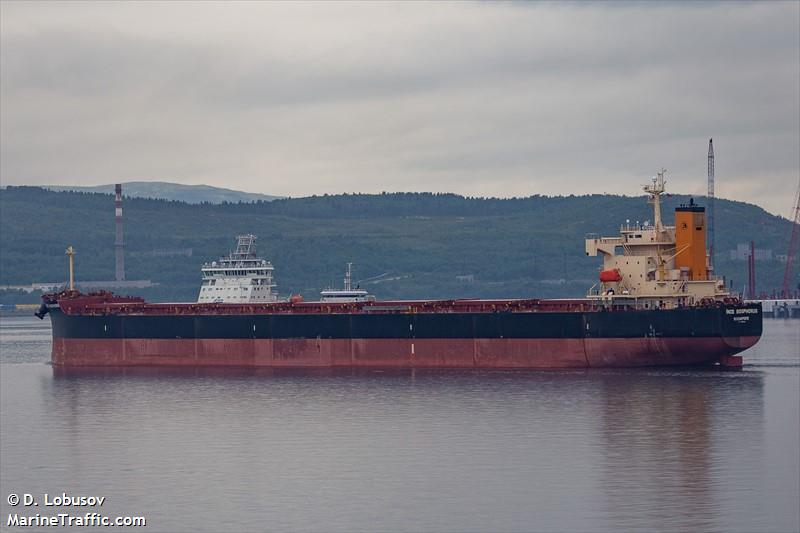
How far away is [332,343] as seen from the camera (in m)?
77.8

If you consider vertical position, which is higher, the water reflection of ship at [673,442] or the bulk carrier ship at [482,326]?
the bulk carrier ship at [482,326]

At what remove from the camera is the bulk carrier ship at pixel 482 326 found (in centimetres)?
7038

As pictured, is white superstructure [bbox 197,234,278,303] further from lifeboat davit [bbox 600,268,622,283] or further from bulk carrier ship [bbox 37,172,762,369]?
lifeboat davit [bbox 600,268,622,283]

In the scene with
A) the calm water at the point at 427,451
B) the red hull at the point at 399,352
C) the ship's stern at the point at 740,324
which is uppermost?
the ship's stern at the point at 740,324

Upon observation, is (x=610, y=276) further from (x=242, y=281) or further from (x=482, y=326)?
(x=242, y=281)

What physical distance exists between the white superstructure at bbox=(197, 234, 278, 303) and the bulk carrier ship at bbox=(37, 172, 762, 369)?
256 inches

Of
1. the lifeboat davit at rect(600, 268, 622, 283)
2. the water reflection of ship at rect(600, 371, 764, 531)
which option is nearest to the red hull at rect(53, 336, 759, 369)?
the water reflection of ship at rect(600, 371, 764, 531)

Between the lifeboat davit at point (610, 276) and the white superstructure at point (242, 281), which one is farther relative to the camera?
the white superstructure at point (242, 281)

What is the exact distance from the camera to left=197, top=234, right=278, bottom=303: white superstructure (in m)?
90.6

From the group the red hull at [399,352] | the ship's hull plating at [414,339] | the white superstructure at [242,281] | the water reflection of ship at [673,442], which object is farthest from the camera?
the white superstructure at [242,281]

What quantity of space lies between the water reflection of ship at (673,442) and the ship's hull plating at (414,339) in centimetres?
263

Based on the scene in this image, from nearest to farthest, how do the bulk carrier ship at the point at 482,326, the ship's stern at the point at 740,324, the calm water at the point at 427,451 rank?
the calm water at the point at 427,451, the ship's stern at the point at 740,324, the bulk carrier ship at the point at 482,326

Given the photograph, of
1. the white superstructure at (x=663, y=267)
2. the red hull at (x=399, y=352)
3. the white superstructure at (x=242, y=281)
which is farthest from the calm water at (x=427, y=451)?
the white superstructure at (x=242, y=281)

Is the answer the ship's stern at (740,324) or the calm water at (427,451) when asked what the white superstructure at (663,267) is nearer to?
the ship's stern at (740,324)
